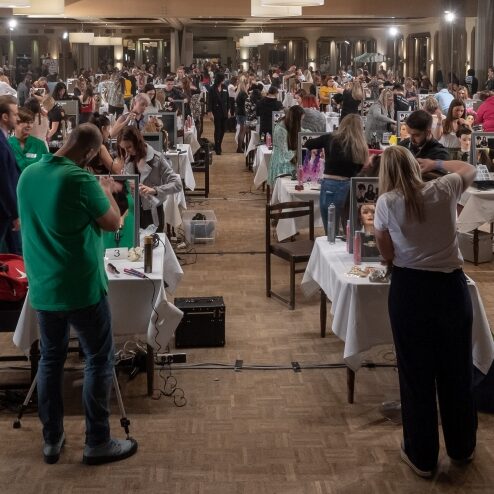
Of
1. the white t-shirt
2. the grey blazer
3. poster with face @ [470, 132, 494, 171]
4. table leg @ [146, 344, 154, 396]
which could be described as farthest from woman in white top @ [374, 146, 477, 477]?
poster with face @ [470, 132, 494, 171]

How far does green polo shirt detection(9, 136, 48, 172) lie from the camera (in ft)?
22.5

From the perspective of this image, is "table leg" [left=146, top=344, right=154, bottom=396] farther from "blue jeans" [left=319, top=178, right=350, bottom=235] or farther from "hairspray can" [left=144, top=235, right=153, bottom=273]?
"blue jeans" [left=319, top=178, right=350, bottom=235]

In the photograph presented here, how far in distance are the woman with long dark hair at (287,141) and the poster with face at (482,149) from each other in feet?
5.53

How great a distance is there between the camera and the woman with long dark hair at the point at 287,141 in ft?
28.9

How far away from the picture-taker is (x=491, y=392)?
189 inches

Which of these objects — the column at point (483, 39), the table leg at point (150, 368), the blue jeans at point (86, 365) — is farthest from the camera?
the column at point (483, 39)

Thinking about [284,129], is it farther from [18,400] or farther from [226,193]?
[18,400]

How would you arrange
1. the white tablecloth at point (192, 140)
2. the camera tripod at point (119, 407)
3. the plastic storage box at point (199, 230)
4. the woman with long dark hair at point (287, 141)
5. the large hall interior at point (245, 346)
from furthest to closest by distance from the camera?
the white tablecloth at point (192, 140) → the plastic storage box at point (199, 230) → the woman with long dark hair at point (287, 141) → the camera tripod at point (119, 407) → the large hall interior at point (245, 346)

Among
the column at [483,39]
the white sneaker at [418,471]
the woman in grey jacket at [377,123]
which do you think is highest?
the column at [483,39]

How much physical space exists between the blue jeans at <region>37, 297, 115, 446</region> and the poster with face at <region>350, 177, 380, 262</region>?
1.67 meters

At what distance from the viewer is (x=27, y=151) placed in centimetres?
692

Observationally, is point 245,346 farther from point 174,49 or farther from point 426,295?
point 174,49

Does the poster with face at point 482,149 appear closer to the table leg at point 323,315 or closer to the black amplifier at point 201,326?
the table leg at point 323,315

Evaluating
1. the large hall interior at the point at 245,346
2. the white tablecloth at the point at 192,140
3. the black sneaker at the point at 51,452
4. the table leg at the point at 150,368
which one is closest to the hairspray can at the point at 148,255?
the large hall interior at the point at 245,346
